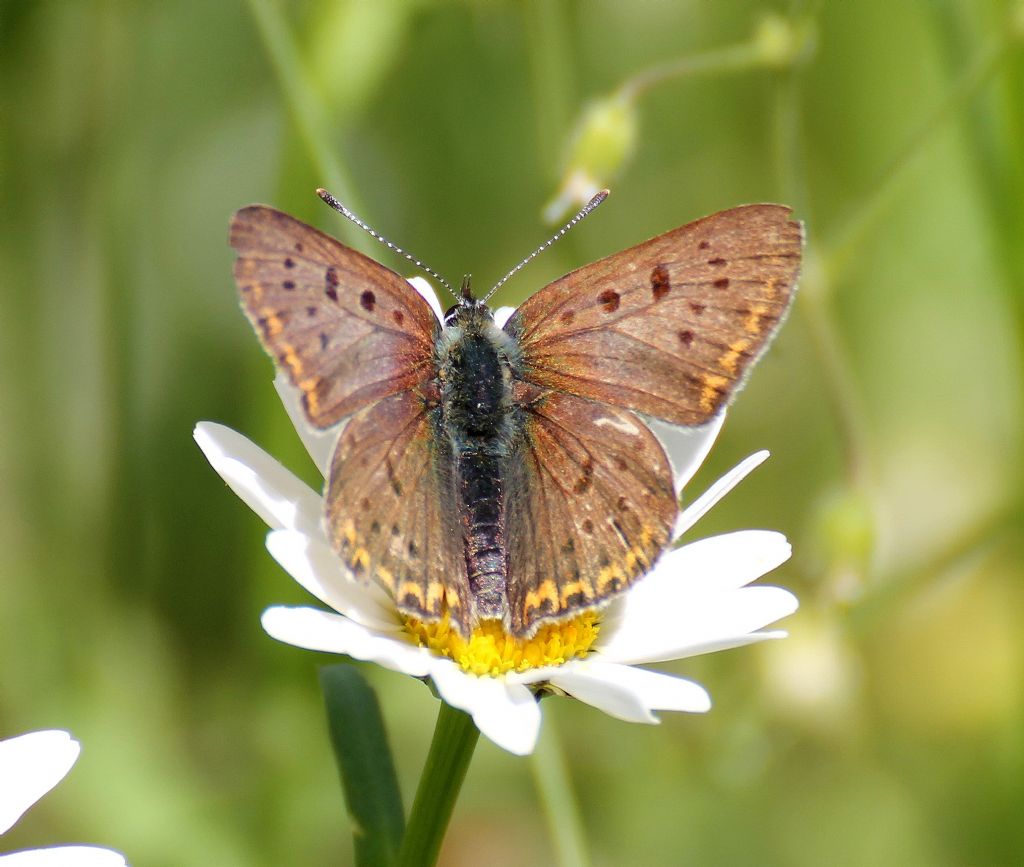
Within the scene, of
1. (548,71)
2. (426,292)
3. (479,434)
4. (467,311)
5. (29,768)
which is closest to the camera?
(29,768)

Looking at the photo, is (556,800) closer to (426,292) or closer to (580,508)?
(580,508)

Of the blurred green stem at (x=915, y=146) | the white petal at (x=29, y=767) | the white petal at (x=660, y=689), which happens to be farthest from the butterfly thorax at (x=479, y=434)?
the blurred green stem at (x=915, y=146)

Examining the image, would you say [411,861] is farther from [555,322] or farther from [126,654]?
[126,654]

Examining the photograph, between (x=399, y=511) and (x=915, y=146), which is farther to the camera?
(x=915, y=146)

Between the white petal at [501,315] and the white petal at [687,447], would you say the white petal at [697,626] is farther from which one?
the white petal at [501,315]

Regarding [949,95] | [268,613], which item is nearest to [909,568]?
[949,95]

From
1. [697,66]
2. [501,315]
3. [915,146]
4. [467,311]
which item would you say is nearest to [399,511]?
[467,311]
